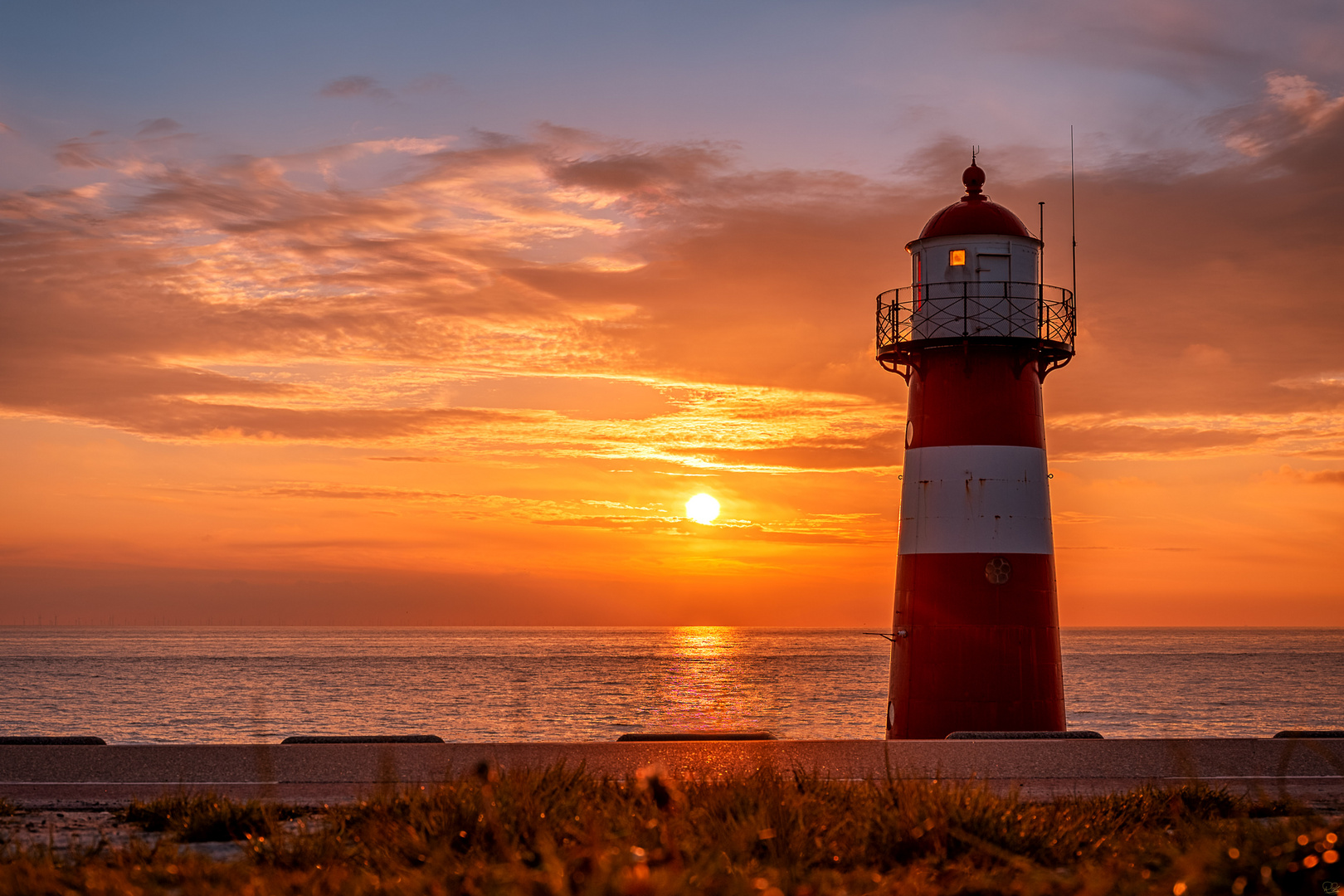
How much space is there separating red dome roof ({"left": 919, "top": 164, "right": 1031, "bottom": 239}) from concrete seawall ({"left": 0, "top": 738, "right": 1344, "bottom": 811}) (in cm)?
888

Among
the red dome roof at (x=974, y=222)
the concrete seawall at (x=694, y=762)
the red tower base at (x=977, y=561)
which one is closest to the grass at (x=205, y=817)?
the concrete seawall at (x=694, y=762)

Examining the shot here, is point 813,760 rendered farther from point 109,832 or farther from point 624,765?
point 109,832

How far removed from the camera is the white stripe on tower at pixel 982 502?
1780 cm

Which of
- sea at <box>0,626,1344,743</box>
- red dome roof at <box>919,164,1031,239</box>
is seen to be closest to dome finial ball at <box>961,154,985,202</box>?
red dome roof at <box>919,164,1031,239</box>

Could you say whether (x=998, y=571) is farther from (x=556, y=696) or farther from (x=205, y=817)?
(x=556, y=696)

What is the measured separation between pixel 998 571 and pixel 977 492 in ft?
3.97

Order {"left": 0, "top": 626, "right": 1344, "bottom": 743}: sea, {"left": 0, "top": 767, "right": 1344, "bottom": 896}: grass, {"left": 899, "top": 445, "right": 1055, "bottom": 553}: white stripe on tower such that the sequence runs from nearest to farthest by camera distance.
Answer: {"left": 0, "top": 767, "right": 1344, "bottom": 896}: grass < {"left": 899, "top": 445, "right": 1055, "bottom": 553}: white stripe on tower < {"left": 0, "top": 626, "right": 1344, "bottom": 743}: sea

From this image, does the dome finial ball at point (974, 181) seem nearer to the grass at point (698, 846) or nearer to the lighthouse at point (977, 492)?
the lighthouse at point (977, 492)

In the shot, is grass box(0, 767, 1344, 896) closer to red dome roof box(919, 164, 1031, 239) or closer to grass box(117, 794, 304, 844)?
grass box(117, 794, 304, 844)

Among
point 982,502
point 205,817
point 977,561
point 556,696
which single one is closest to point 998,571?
point 977,561

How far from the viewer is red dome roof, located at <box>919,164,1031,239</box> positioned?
18734 millimetres

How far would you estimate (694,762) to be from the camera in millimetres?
12266

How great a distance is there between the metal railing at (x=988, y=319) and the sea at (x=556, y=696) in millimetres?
8552

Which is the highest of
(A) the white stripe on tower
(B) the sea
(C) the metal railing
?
(C) the metal railing
